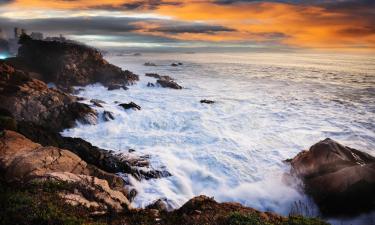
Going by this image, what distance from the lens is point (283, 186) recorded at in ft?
57.2

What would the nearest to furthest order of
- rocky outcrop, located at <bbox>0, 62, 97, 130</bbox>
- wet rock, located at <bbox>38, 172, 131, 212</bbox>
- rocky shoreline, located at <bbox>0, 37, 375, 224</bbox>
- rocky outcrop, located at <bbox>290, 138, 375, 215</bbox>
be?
rocky shoreline, located at <bbox>0, 37, 375, 224</bbox>
wet rock, located at <bbox>38, 172, 131, 212</bbox>
rocky outcrop, located at <bbox>290, 138, 375, 215</bbox>
rocky outcrop, located at <bbox>0, 62, 97, 130</bbox>

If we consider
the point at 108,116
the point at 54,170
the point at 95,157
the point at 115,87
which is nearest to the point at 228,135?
the point at 108,116

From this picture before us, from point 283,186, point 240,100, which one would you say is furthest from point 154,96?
point 283,186

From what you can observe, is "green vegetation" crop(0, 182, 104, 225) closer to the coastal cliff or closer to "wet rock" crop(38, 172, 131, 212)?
the coastal cliff

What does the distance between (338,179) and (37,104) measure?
23.2 metres

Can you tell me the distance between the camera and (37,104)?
25.7m

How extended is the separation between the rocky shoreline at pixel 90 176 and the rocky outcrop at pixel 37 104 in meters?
0.07

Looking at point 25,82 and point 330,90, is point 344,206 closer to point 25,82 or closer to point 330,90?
point 25,82

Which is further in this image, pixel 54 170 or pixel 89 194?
pixel 54 170

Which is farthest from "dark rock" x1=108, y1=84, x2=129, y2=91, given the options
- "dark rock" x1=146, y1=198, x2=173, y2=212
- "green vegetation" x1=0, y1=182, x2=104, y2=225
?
"green vegetation" x1=0, y1=182, x2=104, y2=225

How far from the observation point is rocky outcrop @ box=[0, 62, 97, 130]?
2450 centimetres

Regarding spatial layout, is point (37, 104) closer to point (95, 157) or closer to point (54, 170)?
point (95, 157)

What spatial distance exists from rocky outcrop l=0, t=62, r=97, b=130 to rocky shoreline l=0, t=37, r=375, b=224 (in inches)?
2.9

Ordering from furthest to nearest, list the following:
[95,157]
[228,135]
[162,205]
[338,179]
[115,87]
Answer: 1. [115,87]
2. [228,135]
3. [95,157]
4. [338,179]
5. [162,205]
